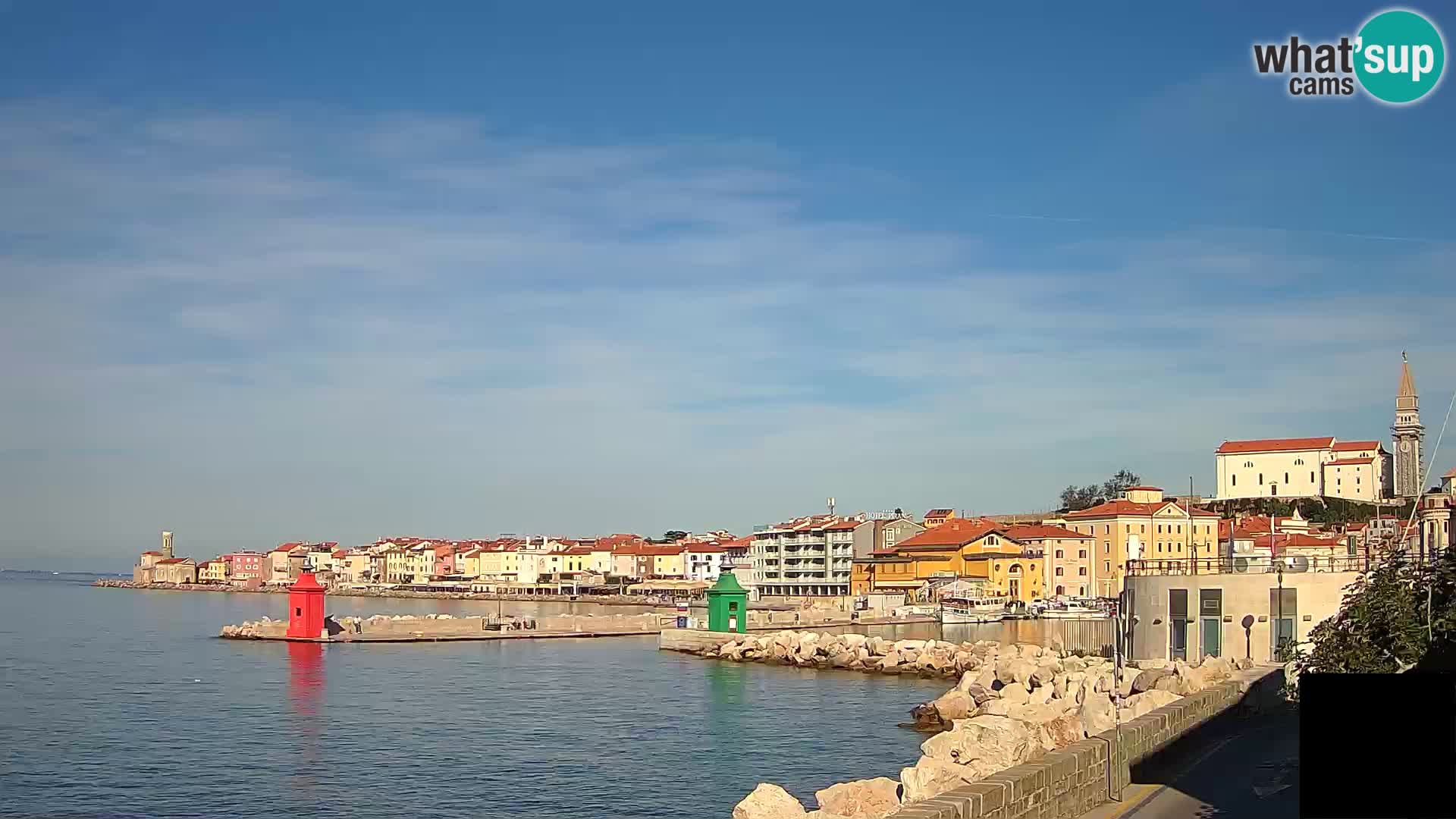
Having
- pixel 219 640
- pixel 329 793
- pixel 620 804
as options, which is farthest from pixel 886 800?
pixel 219 640

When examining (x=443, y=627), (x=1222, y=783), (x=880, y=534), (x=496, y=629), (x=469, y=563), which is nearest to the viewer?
(x=1222, y=783)

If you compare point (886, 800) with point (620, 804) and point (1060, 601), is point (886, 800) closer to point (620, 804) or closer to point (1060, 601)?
point (620, 804)

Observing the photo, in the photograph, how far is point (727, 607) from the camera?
63594 millimetres

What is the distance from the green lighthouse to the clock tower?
259ft

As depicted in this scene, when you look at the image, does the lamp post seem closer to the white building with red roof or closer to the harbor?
the harbor

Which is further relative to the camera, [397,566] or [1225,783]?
[397,566]

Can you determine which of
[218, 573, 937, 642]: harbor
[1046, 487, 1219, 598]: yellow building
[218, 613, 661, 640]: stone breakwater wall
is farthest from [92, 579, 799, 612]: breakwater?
[1046, 487, 1219, 598]: yellow building

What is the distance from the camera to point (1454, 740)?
15.9 feet

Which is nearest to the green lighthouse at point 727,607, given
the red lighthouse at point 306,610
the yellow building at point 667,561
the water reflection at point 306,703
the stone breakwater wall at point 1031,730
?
the water reflection at point 306,703

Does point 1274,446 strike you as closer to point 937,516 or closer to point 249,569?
point 937,516

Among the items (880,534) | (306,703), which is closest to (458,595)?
(880,534)

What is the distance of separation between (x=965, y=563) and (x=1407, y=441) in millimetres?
51019

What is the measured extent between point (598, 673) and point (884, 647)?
1157 cm

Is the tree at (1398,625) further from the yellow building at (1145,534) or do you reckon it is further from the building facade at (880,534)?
the building facade at (880,534)
